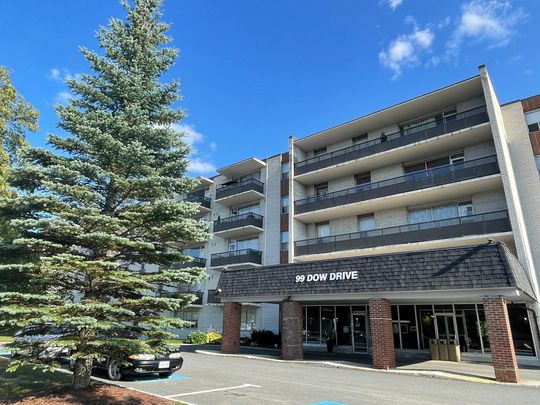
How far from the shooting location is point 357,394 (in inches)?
401

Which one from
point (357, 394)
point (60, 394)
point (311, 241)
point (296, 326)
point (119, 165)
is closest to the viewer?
point (60, 394)

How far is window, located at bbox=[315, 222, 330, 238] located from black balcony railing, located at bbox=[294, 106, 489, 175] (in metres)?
4.43

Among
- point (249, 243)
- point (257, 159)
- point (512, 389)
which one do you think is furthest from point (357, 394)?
point (257, 159)

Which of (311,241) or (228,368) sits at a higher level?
(311,241)

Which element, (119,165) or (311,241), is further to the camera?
(311,241)

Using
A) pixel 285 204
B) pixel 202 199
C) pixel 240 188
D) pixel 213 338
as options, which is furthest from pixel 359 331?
pixel 202 199

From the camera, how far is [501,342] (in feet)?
41.8

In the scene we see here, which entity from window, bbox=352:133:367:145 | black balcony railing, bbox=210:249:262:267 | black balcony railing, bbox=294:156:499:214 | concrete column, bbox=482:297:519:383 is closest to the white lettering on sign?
concrete column, bbox=482:297:519:383

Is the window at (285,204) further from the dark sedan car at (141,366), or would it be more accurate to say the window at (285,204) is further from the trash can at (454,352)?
the dark sedan car at (141,366)

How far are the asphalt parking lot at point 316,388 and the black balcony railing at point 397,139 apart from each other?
16.1 metres

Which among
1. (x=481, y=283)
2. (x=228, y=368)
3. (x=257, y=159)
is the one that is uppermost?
(x=257, y=159)

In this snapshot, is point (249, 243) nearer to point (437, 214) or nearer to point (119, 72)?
point (437, 214)

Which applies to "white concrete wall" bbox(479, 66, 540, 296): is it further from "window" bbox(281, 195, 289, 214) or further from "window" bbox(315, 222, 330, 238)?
"window" bbox(281, 195, 289, 214)

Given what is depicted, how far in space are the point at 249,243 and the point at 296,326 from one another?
1565cm
